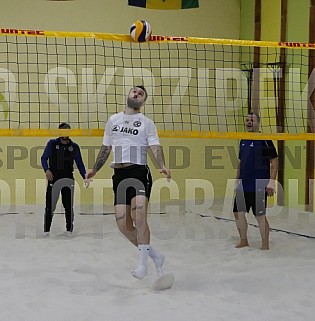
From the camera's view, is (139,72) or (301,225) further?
(139,72)

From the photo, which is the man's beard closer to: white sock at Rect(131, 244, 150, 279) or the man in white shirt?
the man in white shirt

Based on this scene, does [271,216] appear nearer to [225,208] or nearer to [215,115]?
[225,208]

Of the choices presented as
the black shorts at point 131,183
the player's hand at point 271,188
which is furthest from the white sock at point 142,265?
the player's hand at point 271,188

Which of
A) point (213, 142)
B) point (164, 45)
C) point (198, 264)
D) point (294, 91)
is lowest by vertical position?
point (198, 264)

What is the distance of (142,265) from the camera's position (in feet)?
12.7

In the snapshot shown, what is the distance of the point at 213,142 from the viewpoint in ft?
28.3

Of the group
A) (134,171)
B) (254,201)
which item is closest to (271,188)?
(254,201)

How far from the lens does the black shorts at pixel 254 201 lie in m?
5.16

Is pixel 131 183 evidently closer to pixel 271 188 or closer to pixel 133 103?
pixel 133 103

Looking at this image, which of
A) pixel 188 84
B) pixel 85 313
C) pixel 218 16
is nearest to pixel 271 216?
pixel 188 84

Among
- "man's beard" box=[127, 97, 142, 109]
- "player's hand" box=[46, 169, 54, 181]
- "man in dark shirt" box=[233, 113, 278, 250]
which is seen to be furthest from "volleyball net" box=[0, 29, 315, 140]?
"man's beard" box=[127, 97, 142, 109]

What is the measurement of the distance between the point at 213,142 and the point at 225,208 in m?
1.26

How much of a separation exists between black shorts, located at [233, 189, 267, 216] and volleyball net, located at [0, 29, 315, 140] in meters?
2.23

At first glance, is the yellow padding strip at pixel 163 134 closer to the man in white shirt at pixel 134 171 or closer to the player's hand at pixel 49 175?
the man in white shirt at pixel 134 171
